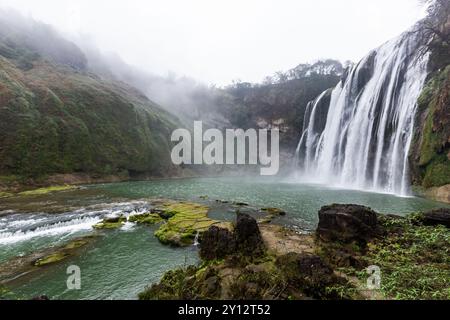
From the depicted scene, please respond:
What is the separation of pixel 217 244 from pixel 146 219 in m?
8.13

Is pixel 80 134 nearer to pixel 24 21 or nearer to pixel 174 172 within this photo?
pixel 174 172

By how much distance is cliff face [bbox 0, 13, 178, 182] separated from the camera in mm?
37772

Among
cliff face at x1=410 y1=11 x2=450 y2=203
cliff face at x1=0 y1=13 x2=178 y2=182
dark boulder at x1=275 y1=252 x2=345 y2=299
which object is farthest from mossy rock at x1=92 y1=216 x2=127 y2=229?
cliff face at x1=0 y1=13 x2=178 y2=182

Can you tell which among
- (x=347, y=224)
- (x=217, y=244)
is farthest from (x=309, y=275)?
(x=347, y=224)

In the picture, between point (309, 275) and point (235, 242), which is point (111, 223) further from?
point (309, 275)

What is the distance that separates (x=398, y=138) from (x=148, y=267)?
3076 cm

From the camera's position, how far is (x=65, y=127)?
4453cm

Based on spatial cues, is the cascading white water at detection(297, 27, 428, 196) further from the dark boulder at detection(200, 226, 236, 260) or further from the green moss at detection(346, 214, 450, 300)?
the dark boulder at detection(200, 226, 236, 260)

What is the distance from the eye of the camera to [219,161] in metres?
76.0

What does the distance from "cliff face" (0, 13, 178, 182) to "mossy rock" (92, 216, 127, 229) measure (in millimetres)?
26697

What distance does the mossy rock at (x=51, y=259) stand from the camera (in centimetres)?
1041

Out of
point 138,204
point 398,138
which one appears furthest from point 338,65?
point 138,204

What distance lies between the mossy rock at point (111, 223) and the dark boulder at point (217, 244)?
755 centimetres

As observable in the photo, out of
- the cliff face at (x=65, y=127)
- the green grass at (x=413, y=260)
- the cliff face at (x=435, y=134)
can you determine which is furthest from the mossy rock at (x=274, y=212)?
the cliff face at (x=65, y=127)
